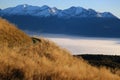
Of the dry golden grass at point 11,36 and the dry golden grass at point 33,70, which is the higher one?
the dry golden grass at point 11,36

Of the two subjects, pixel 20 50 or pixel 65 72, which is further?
pixel 20 50

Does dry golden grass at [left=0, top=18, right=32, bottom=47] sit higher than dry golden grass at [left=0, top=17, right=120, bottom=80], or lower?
higher

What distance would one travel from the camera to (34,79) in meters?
15.8

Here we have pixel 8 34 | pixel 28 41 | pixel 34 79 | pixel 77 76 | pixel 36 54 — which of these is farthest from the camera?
pixel 28 41

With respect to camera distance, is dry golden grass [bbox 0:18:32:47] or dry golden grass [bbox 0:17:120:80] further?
dry golden grass [bbox 0:18:32:47]

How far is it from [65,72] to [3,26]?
1125 cm

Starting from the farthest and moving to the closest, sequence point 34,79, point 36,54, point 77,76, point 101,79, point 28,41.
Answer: point 28,41
point 36,54
point 101,79
point 77,76
point 34,79

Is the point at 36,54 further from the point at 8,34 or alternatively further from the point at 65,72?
the point at 8,34

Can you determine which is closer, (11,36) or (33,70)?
(33,70)

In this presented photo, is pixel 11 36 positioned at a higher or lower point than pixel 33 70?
higher

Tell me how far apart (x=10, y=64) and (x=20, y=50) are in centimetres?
458

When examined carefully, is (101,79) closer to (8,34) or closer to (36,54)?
(36,54)

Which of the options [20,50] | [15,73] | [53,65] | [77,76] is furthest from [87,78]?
[20,50]

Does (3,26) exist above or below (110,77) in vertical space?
above
